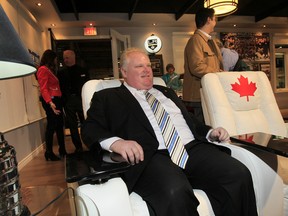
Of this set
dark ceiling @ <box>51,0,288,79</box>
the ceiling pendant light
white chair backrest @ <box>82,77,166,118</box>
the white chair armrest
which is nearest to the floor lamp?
white chair backrest @ <box>82,77,166,118</box>

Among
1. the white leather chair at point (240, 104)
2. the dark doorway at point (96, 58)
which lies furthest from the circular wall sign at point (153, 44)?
the white leather chair at point (240, 104)

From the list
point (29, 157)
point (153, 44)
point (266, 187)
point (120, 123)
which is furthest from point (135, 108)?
point (153, 44)

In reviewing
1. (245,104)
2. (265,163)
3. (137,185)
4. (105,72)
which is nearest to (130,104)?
(137,185)

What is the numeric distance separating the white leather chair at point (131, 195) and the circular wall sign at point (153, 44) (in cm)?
523

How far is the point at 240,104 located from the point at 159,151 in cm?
77

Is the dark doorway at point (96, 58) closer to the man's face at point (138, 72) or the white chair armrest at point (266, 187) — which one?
the man's face at point (138, 72)

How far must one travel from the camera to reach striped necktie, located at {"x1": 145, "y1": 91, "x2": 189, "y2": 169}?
3.97ft

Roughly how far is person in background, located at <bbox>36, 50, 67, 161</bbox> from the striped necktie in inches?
87.4

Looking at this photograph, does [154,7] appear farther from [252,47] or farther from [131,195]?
[131,195]

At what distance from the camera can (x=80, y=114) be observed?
3459mm

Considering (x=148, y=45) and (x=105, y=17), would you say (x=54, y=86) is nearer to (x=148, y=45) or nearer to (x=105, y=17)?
(x=105, y=17)

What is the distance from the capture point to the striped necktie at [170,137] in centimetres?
121

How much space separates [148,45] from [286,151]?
5608mm

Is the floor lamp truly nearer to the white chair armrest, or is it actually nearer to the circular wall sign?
the white chair armrest
